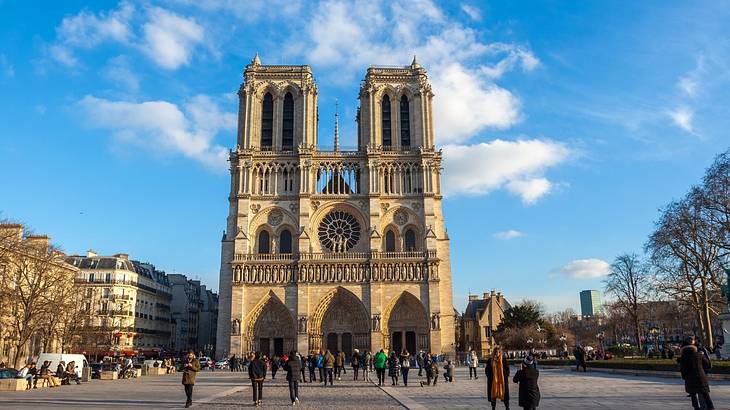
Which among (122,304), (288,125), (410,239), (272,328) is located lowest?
(272,328)

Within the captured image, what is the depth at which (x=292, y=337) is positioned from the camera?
161 ft

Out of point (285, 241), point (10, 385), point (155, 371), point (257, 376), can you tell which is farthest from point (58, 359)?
point (285, 241)

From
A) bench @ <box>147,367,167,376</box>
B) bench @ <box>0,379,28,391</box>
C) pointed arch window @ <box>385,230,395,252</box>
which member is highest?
pointed arch window @ <box>385,230,395,252</box>

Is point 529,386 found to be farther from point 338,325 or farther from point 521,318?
point 521,318

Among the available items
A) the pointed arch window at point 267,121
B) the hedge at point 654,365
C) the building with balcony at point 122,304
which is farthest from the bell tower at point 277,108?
the hedge at point 654,365

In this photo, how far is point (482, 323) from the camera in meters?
71.2

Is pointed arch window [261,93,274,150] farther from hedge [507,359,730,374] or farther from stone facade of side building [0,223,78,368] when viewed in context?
hedge [507,359,730,374]

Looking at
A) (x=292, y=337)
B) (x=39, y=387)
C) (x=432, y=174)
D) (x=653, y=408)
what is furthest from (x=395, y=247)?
(x=653, y=408)

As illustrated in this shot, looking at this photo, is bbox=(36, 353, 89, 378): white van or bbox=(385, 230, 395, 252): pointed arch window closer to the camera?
bbox=(36, 353, 89, 378): white van

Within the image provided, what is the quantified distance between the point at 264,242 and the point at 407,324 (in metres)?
13.9

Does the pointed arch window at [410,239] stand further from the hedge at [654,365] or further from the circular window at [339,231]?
the hedge at [654,365]

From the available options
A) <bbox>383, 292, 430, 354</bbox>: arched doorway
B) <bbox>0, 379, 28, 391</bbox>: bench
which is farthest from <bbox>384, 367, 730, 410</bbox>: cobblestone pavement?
<bbox>383, 292, 430, 354</bbox>: arched doorway

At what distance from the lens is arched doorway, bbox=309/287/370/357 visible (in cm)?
4881

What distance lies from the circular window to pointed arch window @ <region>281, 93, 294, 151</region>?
24.1 feet
